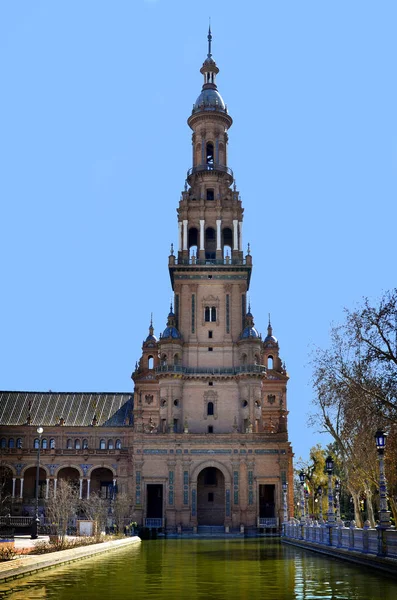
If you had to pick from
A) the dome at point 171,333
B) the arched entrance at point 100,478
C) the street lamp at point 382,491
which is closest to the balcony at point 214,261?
the dome at point 171,333

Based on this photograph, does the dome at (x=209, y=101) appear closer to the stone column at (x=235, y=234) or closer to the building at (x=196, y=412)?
the building at (x=196, y=412)

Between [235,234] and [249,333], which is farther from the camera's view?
[235,234]

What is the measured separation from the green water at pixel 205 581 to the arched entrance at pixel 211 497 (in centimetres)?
4134

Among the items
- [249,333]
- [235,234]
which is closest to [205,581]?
[249,333]

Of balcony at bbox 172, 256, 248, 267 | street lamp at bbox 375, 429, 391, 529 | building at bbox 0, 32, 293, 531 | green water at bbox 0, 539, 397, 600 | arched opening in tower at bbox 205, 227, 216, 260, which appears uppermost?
arched opening in tower at bbox 205, 227, 216, 260

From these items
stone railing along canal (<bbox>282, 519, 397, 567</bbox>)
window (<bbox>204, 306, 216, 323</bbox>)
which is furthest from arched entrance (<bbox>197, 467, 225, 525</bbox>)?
stone railing along canal (<bbox>282, 519, 397, 567</bbox>)

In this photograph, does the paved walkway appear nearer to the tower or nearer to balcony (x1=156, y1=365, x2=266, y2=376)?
the tower

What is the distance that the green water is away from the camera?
1925 cm

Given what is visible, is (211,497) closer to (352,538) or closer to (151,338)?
(151,338)

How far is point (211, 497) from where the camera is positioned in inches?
2933

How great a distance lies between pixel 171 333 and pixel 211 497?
17590mm

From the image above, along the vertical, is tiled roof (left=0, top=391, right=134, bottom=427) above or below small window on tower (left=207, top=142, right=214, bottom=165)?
below

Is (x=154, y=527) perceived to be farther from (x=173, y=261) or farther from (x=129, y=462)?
(x=173, y=261)

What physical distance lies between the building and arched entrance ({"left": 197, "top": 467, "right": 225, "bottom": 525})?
0.35 feet
